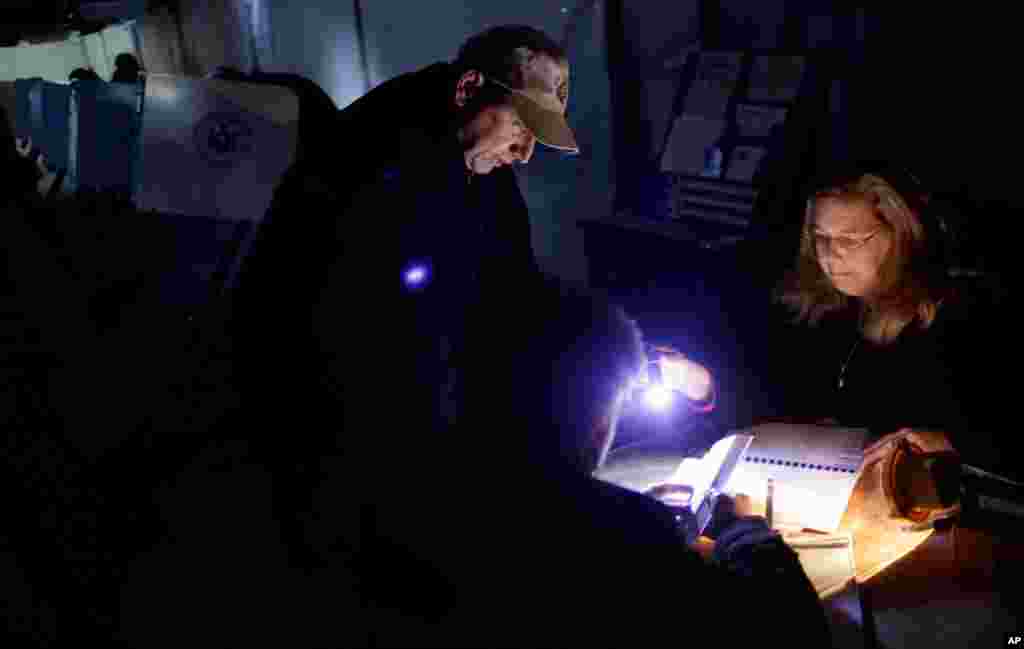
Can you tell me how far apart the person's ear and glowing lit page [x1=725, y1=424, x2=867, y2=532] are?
4.46 feet

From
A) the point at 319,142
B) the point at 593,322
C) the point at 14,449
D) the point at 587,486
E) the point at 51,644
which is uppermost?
the point at 319,142

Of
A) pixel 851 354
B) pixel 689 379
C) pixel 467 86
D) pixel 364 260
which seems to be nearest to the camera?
pixel 364 260

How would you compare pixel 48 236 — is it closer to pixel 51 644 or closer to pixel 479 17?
pixel 51 644

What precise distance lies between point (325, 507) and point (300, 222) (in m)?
0.76

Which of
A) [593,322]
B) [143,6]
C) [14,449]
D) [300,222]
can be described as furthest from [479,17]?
[14,449]

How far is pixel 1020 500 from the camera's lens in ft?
7.23

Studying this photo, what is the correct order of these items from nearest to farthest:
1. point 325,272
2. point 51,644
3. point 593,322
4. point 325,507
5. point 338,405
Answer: point 51,644 → point 325,507 → point 338,405 → point 325,272 → point 593,322

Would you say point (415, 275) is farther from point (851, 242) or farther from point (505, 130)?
point (851, 242)

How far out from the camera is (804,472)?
2326 mm

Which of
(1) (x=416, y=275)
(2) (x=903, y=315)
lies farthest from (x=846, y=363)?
(1) (x=416, y=275)

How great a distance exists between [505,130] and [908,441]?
152 cm

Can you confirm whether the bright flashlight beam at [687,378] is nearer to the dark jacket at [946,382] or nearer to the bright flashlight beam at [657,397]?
the bright flashlight beam at [657,397]

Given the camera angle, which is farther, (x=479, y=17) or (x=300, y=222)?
(x=479, y=17)

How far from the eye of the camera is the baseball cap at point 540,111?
94.9 inches
